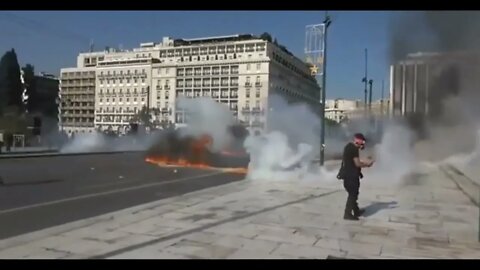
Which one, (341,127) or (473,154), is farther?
(341,127)

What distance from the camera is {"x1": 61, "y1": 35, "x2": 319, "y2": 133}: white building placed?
469 centimetres

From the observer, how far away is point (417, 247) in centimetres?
411

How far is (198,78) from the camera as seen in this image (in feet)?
17.6

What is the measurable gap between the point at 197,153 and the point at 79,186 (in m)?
4.49

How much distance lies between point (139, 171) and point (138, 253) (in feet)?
27.2

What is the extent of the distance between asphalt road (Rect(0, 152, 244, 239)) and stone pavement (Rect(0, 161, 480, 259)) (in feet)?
2.54

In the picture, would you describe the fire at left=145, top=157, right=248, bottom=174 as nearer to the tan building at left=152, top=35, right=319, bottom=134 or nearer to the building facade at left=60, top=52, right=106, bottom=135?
the building facade at left=60, top=52, right=106, bottom=135

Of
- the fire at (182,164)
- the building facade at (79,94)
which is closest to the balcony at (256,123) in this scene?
the building facade at (79,94)

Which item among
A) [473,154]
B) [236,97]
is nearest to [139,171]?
[236,97]

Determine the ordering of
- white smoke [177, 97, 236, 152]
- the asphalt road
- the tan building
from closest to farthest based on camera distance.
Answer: the tan building < the asphalt road < white smoke [177, 97, 236, 152]

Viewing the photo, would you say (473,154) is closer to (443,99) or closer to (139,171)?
(443,99)

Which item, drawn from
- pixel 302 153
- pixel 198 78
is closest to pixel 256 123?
pixel 198 78

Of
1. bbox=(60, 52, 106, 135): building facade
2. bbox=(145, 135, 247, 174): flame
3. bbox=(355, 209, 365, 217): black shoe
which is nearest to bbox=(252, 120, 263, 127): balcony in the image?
bbox=(355, 209, 365, 217): black shoe
